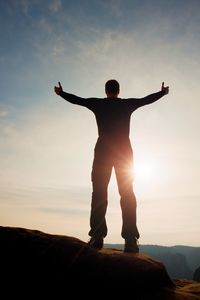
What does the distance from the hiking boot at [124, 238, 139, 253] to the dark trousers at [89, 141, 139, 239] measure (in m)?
0.10

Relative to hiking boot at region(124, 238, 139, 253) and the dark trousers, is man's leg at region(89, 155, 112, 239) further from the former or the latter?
hiking boot at region(124, 238, 139, 253)

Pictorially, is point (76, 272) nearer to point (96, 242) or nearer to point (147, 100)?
point (96, 242)

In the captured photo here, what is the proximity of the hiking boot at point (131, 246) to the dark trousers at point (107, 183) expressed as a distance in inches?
4.1

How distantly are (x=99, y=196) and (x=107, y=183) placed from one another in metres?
0.41

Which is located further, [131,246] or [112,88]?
[112,88]

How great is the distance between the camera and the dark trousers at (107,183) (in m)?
8.48

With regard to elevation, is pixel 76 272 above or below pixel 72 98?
below

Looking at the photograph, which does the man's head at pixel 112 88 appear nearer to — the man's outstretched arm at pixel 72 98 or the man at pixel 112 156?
the man at pixel 112 156

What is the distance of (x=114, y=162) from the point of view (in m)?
8.88

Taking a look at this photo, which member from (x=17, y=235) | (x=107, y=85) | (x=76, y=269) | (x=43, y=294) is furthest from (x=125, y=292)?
(x=107, y=85)

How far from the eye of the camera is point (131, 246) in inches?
327

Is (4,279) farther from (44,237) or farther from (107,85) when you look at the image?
(107,85)

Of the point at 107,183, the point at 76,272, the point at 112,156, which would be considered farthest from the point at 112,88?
the point at 76,272

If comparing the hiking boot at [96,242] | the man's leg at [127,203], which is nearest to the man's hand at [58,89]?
the man's leg at [127,203]
